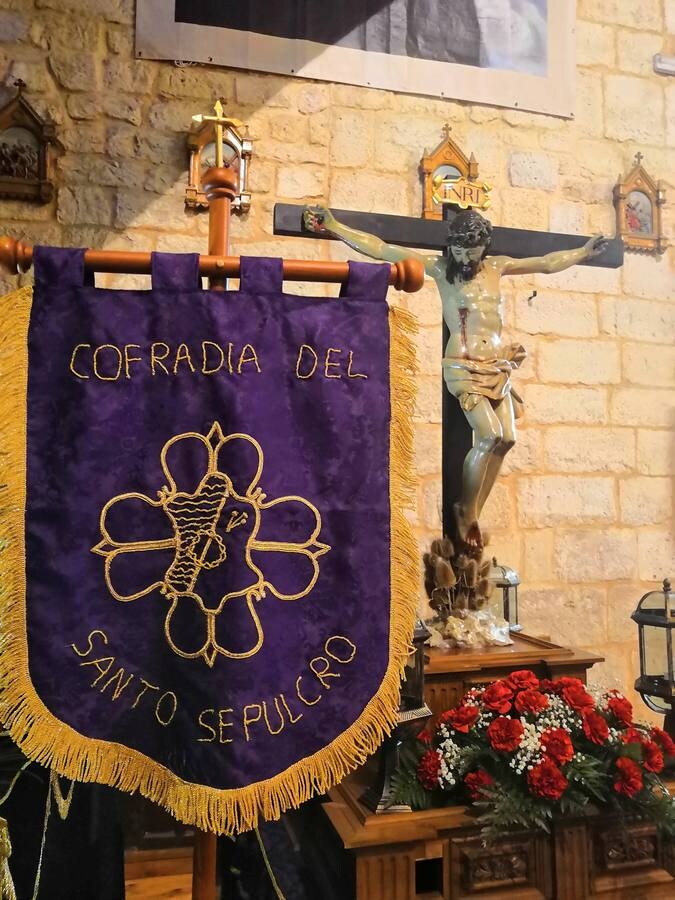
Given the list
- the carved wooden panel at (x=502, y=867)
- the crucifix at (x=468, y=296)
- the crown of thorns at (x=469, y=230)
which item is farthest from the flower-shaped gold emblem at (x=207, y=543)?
the crown of thorns at (x=469, y=230)

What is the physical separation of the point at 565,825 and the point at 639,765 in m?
0.24

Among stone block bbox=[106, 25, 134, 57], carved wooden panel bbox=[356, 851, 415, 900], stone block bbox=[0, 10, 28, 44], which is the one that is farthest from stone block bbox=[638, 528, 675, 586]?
stone block bbox=[0, 10, 28, 44]

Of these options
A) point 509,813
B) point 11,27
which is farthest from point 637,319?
point 11,27

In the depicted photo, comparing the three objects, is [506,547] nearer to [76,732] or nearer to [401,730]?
[401,730]

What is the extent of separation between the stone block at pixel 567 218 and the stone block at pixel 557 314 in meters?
0.33

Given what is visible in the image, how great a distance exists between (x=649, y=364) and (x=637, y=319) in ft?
0.78

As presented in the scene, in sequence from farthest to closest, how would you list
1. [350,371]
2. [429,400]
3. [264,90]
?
[429,400] → [264,90] → [350,371]

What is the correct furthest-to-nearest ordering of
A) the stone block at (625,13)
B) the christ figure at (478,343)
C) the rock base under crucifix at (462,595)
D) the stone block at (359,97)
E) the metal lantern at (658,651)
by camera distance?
the stone block at (625,13)
the stone block at (359,97)
the christ figure at (478,343)
the rock base under crucifix at (462,595)
the metal lantern at (658,651)

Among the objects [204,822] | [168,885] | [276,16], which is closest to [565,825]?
A: [204,822]

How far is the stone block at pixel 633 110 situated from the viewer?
335 centimetres

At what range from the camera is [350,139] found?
3018mm

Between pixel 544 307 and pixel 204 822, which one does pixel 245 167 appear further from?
pixel 204 822

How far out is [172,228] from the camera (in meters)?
2.82

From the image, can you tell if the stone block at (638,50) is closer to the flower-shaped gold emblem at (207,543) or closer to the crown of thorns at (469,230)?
the crown of thorns at (469,230)
